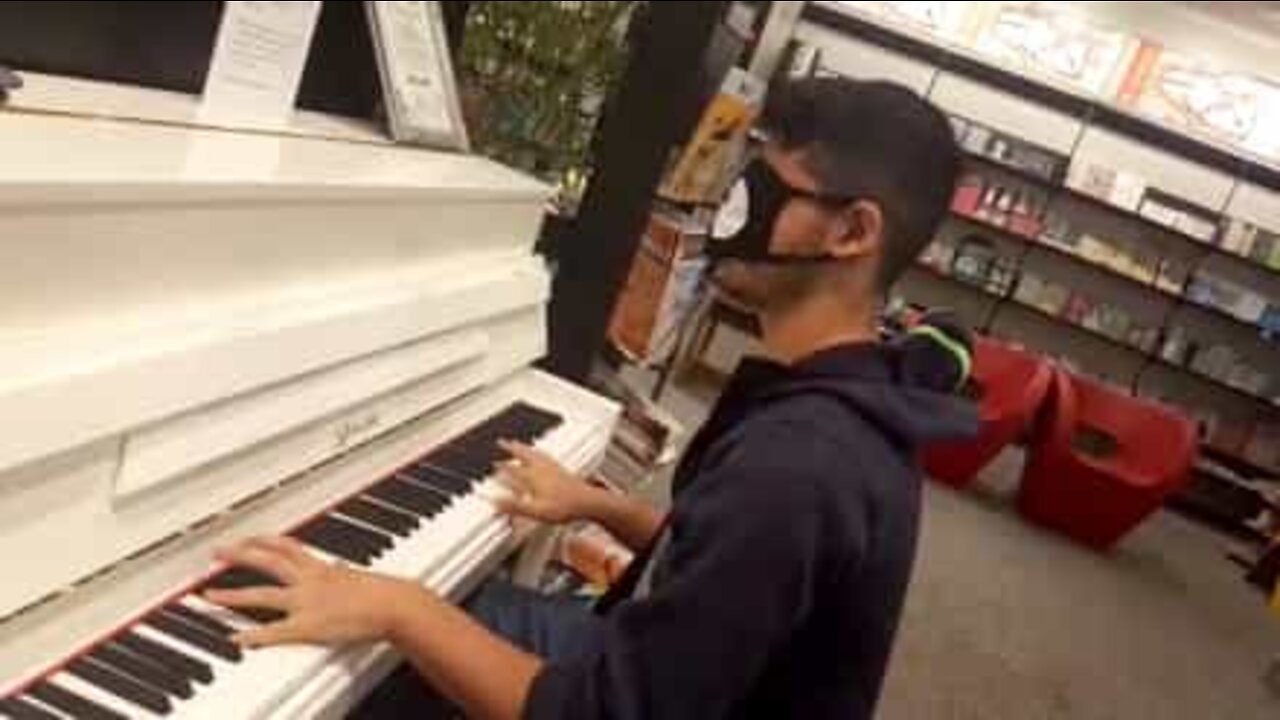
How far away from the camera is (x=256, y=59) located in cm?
170

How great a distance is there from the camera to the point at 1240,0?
25.4ft

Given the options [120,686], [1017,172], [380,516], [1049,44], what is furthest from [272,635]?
[1049,44]

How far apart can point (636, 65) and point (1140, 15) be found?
22.3 ft

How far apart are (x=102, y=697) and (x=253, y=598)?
7.8 inches

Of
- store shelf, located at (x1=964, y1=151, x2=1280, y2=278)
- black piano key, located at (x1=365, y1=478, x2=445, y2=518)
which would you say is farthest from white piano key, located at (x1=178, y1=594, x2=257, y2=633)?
store shelf, located at (x1=964, y1=151, x2=1280, y2=278)

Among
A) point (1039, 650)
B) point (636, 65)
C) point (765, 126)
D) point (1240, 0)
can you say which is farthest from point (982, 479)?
point (765, 126)

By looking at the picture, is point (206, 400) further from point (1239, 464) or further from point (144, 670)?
point (1239, 464)

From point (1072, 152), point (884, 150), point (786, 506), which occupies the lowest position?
point (786, 506)

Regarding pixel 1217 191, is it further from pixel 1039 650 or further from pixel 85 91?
pixel 85 91

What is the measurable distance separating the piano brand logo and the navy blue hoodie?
42 centimetres

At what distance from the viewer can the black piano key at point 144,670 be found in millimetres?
1031

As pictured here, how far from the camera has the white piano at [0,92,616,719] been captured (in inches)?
38.9

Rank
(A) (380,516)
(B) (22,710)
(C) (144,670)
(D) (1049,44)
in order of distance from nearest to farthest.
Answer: (B) (22,710), (C) (144,670), (A) (380,516), (D) (1049,44)

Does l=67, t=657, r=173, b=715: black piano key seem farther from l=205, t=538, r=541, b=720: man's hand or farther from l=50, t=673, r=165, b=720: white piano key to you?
l=205, t=538, r=541, b=720: man's hand
